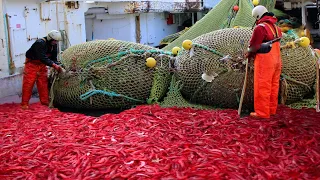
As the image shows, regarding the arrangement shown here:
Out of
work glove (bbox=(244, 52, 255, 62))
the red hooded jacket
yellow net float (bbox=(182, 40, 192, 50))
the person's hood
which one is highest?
the person's hood

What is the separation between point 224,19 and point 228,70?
3.97 m

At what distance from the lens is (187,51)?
8609 millimetres

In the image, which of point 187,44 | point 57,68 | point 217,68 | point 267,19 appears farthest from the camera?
point 57,68

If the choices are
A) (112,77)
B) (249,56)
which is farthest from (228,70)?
(112,77)

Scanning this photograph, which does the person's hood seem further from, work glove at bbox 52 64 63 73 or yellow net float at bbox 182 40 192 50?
work glove at bbox 52 64 63 73

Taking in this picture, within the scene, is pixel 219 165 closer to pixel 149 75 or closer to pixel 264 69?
pixel 264 69

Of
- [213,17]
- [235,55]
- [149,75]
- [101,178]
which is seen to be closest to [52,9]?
[213,17]

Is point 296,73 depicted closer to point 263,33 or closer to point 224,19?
point 263,33

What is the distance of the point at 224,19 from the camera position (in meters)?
11.6

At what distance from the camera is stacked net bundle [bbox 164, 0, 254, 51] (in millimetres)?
11195

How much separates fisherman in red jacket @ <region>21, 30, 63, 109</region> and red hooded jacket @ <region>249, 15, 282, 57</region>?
13.3 feet

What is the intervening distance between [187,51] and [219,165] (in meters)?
3.88

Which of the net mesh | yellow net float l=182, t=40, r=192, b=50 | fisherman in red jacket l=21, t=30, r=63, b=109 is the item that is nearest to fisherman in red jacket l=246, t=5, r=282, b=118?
the net mesh

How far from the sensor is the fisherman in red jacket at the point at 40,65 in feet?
28.7
